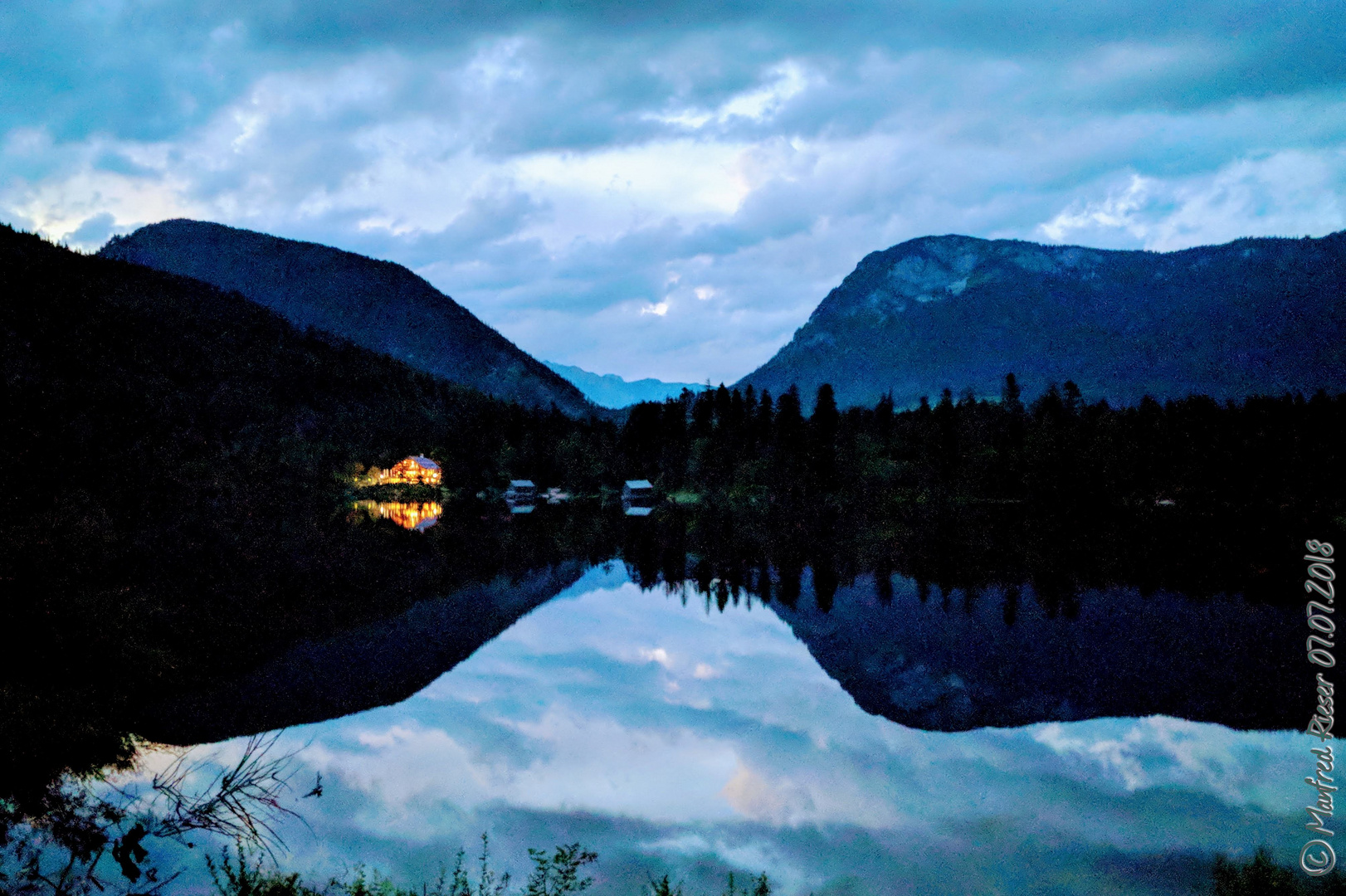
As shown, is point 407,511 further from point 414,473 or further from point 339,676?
point 339,676

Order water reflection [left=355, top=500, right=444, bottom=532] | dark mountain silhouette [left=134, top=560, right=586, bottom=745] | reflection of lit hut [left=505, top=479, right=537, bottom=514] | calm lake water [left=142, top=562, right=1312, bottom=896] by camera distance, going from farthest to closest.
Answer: reflection of lit hut [left=505, top=479, right=537, bottom=514] → water reflection [left=355, top=500, right=444, bottom=532] → dark mountain silhouette [left=134, top=560, right=586, bottom=745] → calm lake water [left=142, top=562, right=1312, bottom=896]

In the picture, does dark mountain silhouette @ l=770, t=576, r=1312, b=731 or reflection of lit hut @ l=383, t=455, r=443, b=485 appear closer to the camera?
dark mountain silhouette @ l=770, t=576, r=1312, b=731

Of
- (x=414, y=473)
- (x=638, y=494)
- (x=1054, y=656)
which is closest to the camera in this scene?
(x=1054, y=656)

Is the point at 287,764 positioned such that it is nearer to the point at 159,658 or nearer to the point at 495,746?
the point at 495,746

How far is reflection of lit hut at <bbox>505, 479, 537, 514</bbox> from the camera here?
130500 millimetres

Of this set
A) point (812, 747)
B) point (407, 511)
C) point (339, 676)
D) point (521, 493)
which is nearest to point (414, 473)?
point (521, 493)

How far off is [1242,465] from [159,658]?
355 feet

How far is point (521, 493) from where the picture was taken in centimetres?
13800

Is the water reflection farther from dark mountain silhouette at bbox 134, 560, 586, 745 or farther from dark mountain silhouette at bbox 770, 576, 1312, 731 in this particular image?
dark mountain silhouette at bbox 770, 576, 1312, 731

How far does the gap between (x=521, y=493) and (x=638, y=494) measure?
22047 millimetres

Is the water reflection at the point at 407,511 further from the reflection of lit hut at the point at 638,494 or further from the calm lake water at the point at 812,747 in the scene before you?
the calm lake water at the point at 812,747

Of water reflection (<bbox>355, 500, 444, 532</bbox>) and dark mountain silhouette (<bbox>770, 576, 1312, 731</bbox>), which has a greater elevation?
water reflection (<bbox>355, 500, 444, 532</bbox>)

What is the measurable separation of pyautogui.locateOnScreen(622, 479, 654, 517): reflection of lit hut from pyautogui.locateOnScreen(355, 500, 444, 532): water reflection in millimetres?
28049

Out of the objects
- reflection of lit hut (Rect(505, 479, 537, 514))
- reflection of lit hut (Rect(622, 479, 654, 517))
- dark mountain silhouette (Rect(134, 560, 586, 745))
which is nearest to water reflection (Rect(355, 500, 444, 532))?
reflection of lit hut (Rect(505, 479, 537, 514))
